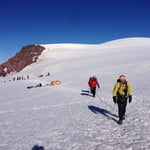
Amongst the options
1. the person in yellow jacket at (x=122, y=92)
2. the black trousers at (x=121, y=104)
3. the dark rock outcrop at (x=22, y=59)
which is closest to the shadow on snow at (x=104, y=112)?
the black trousers at (x=121, y=104)

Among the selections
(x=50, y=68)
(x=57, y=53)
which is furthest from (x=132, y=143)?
(x=57, y=53)

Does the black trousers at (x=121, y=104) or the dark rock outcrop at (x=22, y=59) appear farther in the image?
the dark rock outcrop at (x=22, y=59)

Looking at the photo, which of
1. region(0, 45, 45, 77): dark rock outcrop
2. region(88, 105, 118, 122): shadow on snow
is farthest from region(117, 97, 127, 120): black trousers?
region(0, 45, 45, 77): dark rock outcrop

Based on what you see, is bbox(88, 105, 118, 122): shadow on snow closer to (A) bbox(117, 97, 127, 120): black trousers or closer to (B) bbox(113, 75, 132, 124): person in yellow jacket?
(A) bbox(117, 97, 127, 120): black trousers

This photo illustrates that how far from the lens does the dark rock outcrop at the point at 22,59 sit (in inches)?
3831

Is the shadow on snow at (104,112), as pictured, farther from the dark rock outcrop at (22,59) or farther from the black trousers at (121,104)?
the dark rock outcrop at (22,59)

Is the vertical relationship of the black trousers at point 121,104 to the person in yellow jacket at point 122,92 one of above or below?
below

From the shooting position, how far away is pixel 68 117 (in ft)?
45.1

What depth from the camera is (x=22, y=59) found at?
334 feet

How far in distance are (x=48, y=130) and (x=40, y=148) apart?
2.25 meters

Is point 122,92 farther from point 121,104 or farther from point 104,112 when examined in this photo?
point 104,112

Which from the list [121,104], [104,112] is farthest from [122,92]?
[104,112]

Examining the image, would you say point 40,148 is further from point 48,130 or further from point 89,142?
point 48,130

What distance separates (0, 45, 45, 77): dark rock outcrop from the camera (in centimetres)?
9731
